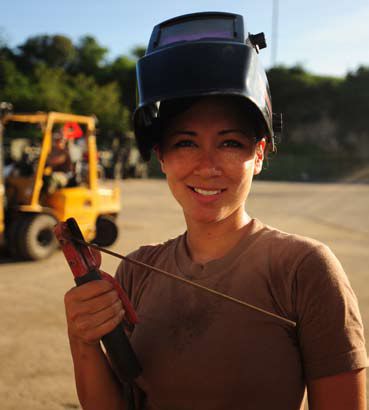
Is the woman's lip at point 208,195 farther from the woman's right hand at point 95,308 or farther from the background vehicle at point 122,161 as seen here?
the background vehicle at point 122,161

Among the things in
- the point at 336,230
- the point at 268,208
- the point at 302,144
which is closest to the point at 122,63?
the point at 302,144

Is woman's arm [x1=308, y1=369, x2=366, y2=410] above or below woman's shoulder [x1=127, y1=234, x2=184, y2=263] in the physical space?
below

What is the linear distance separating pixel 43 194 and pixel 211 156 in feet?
22.5

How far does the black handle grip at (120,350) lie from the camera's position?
3.95 feet

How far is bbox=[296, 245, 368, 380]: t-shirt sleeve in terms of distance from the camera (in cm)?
113

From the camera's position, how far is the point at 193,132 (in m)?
1.32

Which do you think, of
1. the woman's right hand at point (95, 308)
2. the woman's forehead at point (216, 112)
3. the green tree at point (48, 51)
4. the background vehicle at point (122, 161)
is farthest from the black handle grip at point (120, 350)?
the green tree at point (48, 51)

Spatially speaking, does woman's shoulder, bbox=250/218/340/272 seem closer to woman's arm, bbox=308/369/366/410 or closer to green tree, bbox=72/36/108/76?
woman's arm, bbox=308/369/366/410

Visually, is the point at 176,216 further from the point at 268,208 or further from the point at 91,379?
the point at 91,379

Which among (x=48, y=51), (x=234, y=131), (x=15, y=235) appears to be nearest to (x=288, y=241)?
(x=234, y=131)

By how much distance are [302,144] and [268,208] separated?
94.8 ft

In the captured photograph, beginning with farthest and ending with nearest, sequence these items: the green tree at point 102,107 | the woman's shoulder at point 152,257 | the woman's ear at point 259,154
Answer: the green tree at point 102,107 < the woman's shoulder at point 152,257 < the woman's ear at point 259,154

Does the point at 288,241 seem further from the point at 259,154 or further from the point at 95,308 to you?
the point at 95,308

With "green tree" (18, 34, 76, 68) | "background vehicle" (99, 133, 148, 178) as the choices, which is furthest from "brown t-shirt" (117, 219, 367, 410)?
"green tree" (18, 34, 76, 68)
